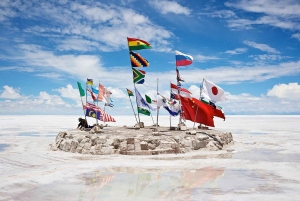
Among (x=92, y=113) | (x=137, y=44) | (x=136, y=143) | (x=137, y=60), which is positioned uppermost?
(x=137, y=44)

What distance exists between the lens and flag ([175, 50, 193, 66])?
18.6m

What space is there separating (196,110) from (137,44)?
5.51 metres

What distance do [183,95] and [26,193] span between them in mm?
12568

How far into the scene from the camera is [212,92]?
723 inches

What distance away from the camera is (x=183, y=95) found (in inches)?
751

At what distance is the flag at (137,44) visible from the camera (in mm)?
18344

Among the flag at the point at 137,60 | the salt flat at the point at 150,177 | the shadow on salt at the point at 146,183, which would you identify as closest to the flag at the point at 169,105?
the flag at the point at 137,60

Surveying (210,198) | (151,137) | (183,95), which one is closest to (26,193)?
(210,198)

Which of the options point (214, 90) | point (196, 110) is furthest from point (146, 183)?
point (196, 110)

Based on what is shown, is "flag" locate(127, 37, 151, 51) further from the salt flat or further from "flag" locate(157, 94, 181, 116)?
the salt flat

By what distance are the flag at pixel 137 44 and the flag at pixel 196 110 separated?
403cm

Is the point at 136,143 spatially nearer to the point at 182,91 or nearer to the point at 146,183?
the point at 182,91

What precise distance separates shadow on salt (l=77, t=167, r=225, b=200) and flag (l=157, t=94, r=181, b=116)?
7.89 meters

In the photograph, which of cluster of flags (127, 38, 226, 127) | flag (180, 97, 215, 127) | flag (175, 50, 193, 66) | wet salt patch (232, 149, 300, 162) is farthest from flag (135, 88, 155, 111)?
wet salt patch (232, 149, 300, 162)
